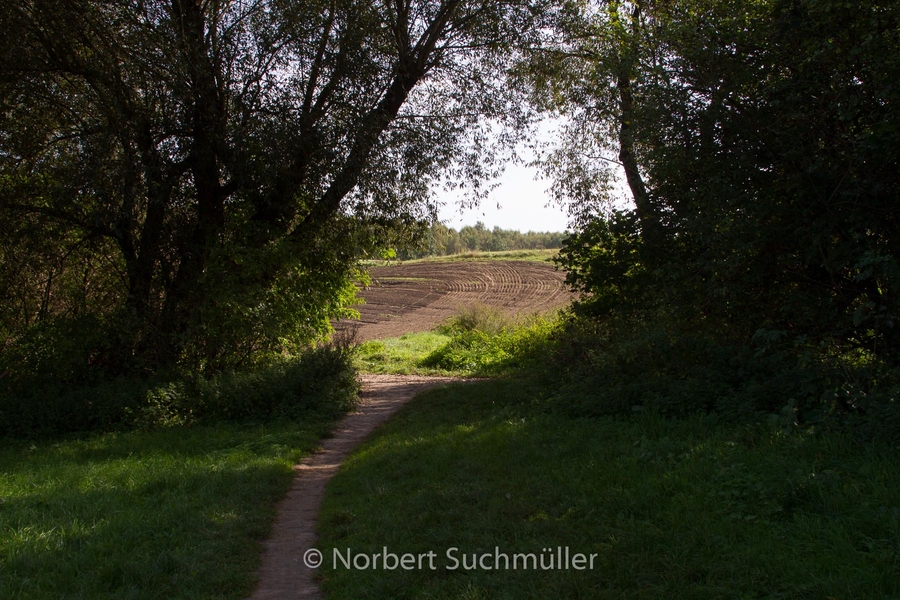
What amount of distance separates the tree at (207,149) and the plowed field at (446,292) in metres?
19.8

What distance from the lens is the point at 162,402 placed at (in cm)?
1170

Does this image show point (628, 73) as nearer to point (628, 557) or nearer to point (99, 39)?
point (628, 557)

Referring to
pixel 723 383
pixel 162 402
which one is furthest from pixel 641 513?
pixel 162 402

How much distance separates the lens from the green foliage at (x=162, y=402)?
11586 mm

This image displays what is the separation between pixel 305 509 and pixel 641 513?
3.44 metres

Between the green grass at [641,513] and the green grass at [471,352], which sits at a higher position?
the green grass at [641,513]

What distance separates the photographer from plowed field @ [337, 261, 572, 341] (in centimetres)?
3834

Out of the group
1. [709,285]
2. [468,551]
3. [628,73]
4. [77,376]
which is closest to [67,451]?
[77,376]

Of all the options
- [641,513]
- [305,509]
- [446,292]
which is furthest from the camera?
[446,292]

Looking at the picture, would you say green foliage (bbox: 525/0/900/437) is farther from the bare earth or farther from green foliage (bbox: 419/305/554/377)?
green foliage (bbox: 419/305/554/377)

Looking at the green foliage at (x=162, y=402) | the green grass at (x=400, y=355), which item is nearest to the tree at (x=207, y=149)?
the green foliage at (x=162, y=402)

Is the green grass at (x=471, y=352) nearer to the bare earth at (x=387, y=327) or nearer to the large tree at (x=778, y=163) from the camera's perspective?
the bare earth at (x=387, y=327)

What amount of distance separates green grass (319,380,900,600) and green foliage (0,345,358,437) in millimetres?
4680

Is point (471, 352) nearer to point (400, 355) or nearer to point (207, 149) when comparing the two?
point (400, 355)
